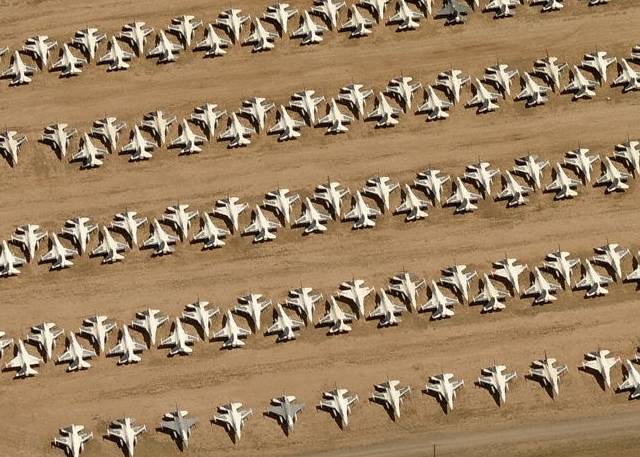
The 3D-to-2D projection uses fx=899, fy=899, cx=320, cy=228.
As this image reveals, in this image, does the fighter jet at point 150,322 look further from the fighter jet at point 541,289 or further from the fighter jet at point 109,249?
the fighter jet at point 541,289

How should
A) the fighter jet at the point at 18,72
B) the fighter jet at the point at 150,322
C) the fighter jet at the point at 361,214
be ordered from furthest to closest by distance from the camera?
the fighter jet at the point at 18,72, the fighter jet at the point at 361,214, the fighter jet at the point at 150,322

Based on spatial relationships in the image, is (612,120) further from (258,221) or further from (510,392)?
(258,221)

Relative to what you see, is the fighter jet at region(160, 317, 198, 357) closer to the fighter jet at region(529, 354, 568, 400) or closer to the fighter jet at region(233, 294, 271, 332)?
the fighter jet at region(233, 294, 271, 332)

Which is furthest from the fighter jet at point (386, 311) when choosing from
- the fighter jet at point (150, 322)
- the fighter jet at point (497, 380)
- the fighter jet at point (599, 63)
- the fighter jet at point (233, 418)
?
the fighter jet at point (599, 63)

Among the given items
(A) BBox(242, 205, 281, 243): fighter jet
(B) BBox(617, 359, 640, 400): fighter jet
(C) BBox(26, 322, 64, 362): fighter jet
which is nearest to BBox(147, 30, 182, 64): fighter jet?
(A) BBox(242, 205, 281, 243): fighter jet

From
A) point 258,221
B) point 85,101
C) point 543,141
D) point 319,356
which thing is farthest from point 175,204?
point 543,141

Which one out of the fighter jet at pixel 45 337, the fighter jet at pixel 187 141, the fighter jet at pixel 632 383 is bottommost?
the fighter jet at pixel 632 383
